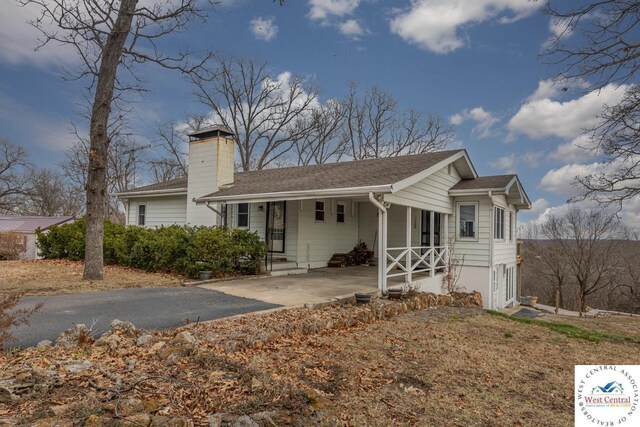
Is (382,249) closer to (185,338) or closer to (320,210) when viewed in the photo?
(320,210)

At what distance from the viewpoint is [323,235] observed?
45.3 feet

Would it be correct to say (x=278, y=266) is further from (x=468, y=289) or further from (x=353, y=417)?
(x=353, y=417)

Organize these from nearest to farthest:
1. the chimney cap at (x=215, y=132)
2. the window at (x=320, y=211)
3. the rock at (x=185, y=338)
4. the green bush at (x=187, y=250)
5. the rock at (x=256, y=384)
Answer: the rock at (x=256, y=384) < the rock at (x=185, y=338) < the green bush at (x=187, y=250) < the window at (x=320, y=211) < the chimney cap at (x=215, y=132)

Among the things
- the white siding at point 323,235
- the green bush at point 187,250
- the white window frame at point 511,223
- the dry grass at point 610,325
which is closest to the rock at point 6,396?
the green bush at point 187,250

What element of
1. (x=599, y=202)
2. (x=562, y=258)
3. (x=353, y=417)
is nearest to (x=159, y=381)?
(x=353, y=417)

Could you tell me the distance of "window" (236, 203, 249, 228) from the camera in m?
14.2

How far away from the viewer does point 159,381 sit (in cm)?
A: 349

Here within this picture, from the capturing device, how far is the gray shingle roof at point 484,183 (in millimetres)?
12795

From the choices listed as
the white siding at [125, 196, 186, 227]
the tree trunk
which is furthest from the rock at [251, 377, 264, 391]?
the white siding at [125, 196, 186, 227]

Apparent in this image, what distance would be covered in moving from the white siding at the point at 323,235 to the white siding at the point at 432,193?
3651 mm

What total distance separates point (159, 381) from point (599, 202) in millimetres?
9439

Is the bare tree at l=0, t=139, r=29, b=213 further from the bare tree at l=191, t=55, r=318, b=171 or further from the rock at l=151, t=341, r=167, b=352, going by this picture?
the rock at l=151, t=341, r=167, b=352

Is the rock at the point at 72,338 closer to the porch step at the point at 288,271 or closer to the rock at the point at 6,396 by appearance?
the rock at the point at 6,396

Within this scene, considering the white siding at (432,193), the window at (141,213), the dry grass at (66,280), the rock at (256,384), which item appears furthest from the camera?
the window at (141,213)
